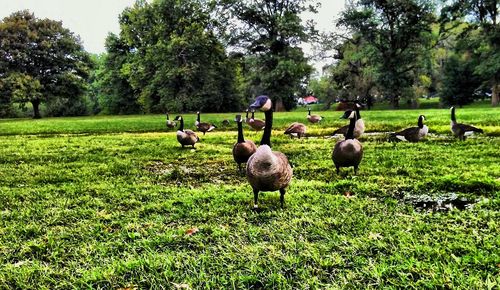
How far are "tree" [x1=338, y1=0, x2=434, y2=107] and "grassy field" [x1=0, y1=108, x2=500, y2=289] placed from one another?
40689 mm

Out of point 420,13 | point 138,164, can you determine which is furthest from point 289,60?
point 138,164

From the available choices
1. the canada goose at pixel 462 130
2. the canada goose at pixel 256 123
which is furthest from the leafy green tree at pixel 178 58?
the canada goose at pixel 462 130

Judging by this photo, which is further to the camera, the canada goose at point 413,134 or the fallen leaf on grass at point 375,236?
the canada goose at point 413,134

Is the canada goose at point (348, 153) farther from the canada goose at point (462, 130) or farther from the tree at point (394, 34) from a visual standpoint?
the tree at point (394, 34)

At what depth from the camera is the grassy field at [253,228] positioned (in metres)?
3.48

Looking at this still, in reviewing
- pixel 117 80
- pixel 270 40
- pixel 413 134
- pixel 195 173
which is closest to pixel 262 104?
pixel 195 173

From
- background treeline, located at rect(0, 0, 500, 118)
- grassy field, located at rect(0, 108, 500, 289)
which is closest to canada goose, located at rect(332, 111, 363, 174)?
grassy field, located at rect(0, 108, 500, 289)

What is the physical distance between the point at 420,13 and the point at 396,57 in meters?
5.71

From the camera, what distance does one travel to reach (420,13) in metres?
44.7

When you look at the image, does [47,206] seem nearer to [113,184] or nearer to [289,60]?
[113,184]

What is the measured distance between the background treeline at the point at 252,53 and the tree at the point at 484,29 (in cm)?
12

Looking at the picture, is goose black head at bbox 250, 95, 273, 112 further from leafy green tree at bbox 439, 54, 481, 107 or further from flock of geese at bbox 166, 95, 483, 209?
leafy green tree at bbox 439, 54, 481, 107

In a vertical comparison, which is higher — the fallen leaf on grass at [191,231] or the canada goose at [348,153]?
the canada goose at [348,153]

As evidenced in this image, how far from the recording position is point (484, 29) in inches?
1718
